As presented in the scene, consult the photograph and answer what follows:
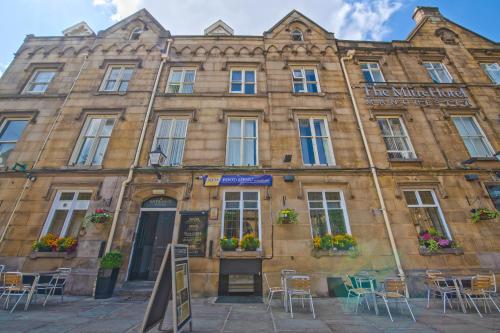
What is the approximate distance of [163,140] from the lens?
35.9 feet

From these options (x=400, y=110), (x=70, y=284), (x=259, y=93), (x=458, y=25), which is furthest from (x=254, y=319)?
(x=458, y=25)

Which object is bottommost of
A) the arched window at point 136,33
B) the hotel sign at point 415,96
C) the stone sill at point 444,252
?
the stone sill at point 444,252

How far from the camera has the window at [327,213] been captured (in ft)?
29.8

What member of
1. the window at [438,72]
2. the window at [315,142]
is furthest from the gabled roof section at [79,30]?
the window at [438,72]

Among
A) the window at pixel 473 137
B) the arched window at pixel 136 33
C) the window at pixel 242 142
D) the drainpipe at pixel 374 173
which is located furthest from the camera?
the arched window at pixel 136 33

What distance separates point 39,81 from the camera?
1284 centimetres

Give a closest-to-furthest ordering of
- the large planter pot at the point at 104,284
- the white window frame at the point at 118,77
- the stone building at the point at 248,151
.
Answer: the large planter pot at the point at 104,284
the stone building at the point at 248,151
the white window frame at the point at 118,77

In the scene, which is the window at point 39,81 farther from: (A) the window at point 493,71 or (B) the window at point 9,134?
(A) the window at point 493,71

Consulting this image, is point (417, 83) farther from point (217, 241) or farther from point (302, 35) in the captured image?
point (217, 241)

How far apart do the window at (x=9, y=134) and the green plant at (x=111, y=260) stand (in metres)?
7.82

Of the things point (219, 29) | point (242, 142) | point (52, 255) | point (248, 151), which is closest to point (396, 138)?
point (248, 151)

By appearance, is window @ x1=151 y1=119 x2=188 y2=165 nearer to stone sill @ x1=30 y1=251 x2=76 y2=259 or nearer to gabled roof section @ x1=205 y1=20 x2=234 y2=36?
stone sill @ x1=30 y1=251 x2=76 y2=259

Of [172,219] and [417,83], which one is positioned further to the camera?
[417,83]

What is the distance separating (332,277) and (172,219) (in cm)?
717
